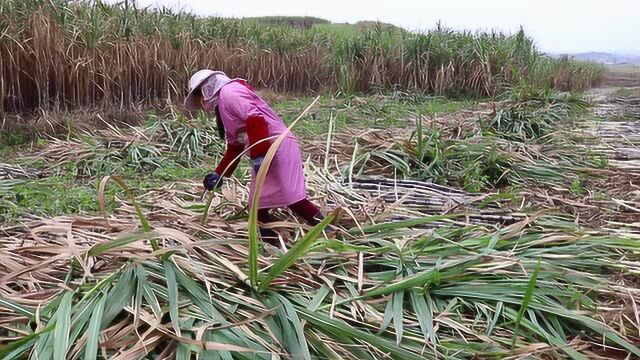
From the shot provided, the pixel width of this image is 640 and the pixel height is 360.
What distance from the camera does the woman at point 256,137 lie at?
9.02 ft

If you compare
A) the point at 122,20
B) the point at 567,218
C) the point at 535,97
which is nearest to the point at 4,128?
the point at 122,20

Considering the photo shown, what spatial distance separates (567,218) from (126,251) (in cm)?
222

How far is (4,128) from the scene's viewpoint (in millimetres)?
5793

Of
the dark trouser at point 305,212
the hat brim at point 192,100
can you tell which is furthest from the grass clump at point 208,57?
the dark trouser at point 305,212

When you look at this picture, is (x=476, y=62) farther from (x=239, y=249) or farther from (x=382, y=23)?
(x=239, y=249)

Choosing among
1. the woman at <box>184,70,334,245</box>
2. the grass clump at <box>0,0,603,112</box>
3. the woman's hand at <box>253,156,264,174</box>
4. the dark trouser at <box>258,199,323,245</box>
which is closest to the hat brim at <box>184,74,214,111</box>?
the woman at <box>184,70,334,245</box>

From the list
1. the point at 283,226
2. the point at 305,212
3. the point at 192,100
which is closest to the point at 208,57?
the point at 192,100

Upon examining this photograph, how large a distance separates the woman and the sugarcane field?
1 centimetres

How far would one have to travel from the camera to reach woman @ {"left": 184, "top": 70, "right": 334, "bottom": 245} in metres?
2.75

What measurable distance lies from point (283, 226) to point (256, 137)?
1.40 ft

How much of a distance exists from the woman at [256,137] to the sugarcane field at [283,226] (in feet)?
0.03

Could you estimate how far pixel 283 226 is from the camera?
2633mm

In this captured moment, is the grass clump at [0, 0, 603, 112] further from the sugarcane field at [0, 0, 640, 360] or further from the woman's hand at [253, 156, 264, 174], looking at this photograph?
the woman's hand at [253, 156, 264, 174]

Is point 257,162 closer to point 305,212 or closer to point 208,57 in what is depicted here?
point 305,212
